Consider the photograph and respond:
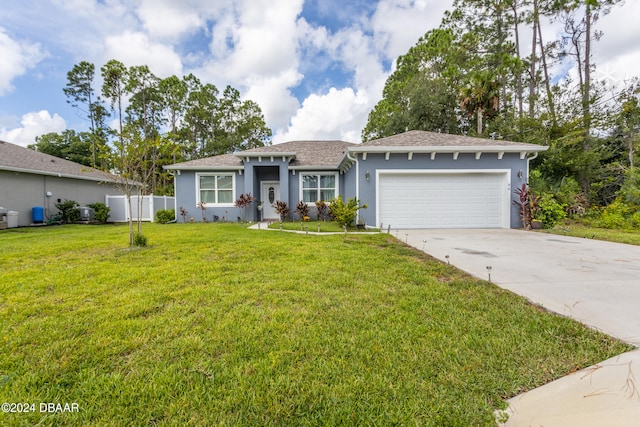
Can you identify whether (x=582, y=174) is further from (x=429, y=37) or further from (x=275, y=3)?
(x=275, y=3)

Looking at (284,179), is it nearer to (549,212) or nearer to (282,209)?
(282,209)

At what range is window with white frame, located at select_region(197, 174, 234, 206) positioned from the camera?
42.5 feet

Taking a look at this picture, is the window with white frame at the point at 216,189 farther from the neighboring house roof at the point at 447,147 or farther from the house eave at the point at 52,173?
the neighboring house roof at the point at 447,147

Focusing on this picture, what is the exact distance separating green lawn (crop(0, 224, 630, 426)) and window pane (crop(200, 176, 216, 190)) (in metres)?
9.22

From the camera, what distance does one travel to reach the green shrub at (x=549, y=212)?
28.5 ft

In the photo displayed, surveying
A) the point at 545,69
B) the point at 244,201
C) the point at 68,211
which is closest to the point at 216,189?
the point at 244,201

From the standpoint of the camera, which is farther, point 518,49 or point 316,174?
point 518,49

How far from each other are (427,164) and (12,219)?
17.2m

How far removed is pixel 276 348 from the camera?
83.8 inches

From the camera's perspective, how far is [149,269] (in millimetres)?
4434

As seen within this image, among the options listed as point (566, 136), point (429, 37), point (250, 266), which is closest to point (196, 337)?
point (250, 266)

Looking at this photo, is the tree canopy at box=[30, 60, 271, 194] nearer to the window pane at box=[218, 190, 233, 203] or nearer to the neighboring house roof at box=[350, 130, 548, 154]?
the window pane at box=[218, 190, 233, 203]

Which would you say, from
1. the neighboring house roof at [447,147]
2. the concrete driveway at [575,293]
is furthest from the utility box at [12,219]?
the concrete driveway at [575,293]

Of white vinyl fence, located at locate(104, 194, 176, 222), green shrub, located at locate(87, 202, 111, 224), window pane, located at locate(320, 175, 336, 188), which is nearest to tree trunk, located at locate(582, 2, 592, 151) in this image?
window pane, located at locate(320, 175, 336, 188)
